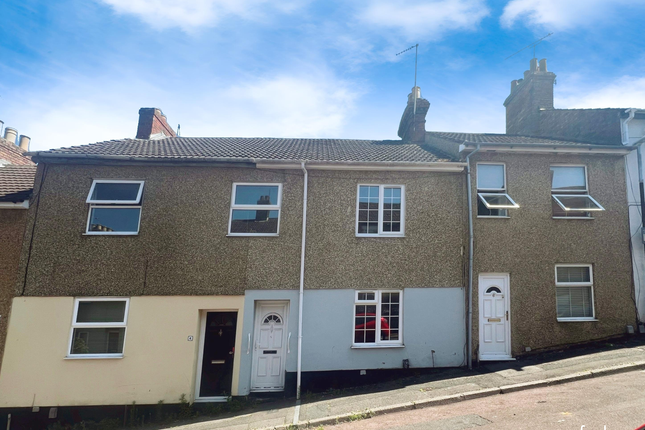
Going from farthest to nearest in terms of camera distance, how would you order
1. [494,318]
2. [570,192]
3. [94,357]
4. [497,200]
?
[570,192], [497,200], [494,318], [94,357]

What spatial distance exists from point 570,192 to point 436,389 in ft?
20.1

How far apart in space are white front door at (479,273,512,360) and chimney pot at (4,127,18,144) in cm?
1664

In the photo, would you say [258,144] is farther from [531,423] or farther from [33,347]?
[531,423]

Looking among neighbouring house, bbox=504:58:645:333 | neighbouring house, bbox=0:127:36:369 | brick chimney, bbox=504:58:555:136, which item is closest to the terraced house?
neighbouring house, bbox=0:127:36:369

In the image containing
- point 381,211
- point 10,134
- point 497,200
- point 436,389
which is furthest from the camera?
point 10,134

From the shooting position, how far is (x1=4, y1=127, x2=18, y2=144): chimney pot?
13437mm

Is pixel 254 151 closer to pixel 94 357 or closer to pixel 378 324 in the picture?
pixel 378 324

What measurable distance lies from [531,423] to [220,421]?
536 centimetres

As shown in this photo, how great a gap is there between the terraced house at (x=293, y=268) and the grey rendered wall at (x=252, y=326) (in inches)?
1.3

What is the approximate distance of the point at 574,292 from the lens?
29.3ft

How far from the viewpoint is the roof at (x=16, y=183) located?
27.3 feet

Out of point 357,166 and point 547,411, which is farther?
point 357,166

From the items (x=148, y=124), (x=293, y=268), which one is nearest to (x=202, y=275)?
(x=293, y=268)

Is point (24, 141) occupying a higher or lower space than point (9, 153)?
higher
